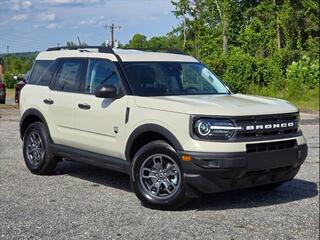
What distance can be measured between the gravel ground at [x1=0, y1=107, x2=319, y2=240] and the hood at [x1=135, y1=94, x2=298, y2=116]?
1.16 meters

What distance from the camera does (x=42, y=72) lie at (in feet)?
27.1

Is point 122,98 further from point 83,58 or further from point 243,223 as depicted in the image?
point 243,223

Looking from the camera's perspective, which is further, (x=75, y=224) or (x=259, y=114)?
(x=259, y=114)

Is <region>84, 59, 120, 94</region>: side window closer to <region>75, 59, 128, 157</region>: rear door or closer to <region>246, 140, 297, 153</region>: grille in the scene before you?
<region>75, 59, 128, 157</region>: rear door

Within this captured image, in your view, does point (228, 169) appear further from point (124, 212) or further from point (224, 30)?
point (224, 30)

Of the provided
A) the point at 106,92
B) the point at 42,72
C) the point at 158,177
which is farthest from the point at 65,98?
the point at 158,177

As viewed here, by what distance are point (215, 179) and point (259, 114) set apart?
2.91ft

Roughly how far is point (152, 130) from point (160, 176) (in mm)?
535

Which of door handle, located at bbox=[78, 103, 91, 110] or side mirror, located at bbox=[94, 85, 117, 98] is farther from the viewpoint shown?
door handle, located at bbox=[78, 103, 91, 110]

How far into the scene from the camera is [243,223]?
5.81 meters

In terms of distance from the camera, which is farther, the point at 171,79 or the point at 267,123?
A: the point at 171,79

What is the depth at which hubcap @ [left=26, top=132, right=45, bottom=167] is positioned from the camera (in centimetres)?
802

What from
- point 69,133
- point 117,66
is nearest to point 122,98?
point 117,66

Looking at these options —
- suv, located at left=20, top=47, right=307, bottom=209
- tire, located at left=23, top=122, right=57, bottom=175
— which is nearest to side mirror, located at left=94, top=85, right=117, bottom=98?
suv, located at left=20, top=47, right=307, bottom=209
